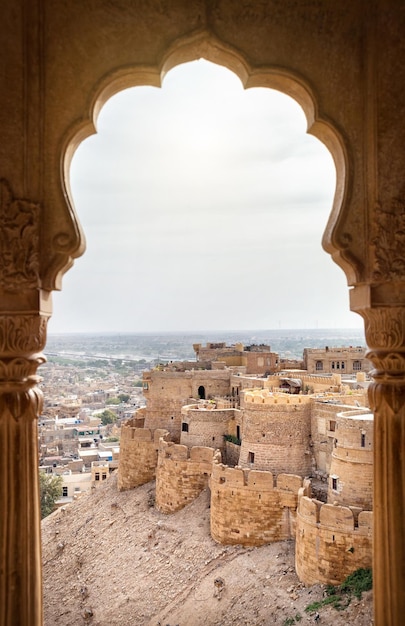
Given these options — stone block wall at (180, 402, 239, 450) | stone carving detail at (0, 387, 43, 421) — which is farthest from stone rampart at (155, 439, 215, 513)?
stone carving detail at (0, 387, 43, 421)

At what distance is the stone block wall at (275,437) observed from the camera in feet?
53.5

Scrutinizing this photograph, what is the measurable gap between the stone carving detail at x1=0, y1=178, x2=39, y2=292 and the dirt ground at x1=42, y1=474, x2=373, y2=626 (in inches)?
Answer: 347

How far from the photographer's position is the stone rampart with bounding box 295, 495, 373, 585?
35.8 feet

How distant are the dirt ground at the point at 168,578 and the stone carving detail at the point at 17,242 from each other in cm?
881

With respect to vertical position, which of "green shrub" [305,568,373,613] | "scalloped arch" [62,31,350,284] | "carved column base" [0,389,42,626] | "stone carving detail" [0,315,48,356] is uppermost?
"scalloped arch" [62,31,350,284]

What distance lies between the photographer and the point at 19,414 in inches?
131

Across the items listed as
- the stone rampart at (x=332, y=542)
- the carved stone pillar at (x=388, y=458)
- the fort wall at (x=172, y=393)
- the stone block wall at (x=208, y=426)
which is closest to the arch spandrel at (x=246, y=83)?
the carved stone pillar at (x=388, y=458)

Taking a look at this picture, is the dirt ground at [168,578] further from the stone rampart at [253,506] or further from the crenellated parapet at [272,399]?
the crenellated parapet at [272,399]

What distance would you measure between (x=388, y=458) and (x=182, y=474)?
1474cm

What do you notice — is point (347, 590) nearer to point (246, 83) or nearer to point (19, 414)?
point (19, 414)

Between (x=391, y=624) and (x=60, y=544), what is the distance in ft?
58.2

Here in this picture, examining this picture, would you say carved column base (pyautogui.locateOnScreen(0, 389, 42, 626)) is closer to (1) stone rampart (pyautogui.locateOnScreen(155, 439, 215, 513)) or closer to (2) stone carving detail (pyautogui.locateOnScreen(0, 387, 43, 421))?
(2) stone carving detail (pyautogui.locateOnScreen(0, 387, 43, 421))

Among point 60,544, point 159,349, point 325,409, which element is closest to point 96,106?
point 325,409

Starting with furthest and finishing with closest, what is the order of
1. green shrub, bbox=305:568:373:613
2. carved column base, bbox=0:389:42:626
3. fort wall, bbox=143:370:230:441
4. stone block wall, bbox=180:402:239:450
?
1. fort wall, bbox=143:370:230:441
2. stone block wall, bbox=180:402:239:450
3. green shrub, bbox=305:568:373:613
4. carved column base, bbox=0:389:42:626
